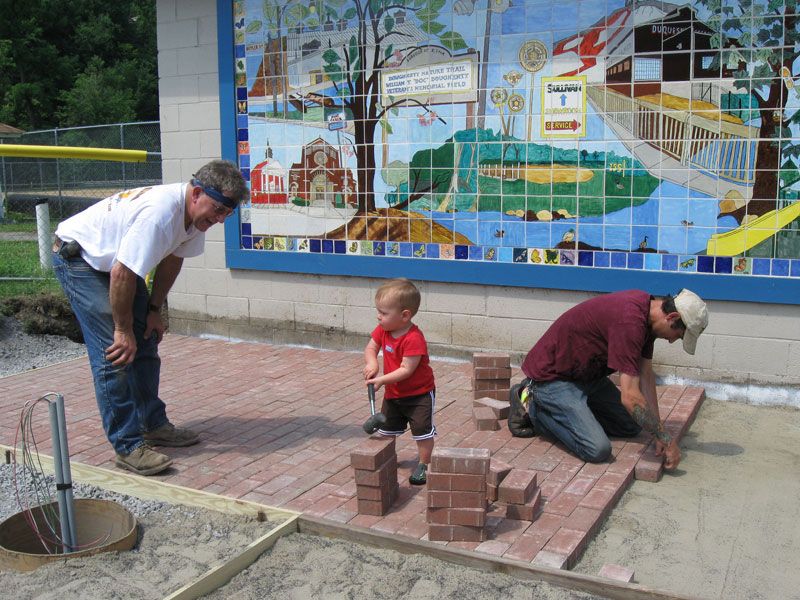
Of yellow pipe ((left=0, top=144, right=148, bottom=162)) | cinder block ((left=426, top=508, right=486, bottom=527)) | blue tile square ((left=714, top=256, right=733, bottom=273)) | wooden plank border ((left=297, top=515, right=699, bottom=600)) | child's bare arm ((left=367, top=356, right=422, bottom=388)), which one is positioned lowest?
wooden plank border ((left=297, top=515, right=699, bottom=600))

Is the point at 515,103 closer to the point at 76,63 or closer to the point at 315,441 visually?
the point at 315,441

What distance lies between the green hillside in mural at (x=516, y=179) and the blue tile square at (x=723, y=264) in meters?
0.71

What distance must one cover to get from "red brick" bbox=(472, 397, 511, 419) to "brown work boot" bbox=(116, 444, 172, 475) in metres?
2.14

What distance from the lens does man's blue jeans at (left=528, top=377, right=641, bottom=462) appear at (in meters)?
4.89

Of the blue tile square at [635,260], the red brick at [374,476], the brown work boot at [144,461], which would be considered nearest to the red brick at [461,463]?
the red brick at [374,476]

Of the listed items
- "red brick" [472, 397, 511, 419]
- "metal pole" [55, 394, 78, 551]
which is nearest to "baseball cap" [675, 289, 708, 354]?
"red brick" [472, 397, 511, 419]

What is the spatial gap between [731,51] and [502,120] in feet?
5.88

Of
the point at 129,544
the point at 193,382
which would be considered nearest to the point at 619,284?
the point at 193,382

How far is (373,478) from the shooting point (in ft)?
13.3

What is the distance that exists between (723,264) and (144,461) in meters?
4.30

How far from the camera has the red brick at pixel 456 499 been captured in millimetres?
3754

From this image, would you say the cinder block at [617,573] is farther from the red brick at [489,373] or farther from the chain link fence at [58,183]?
the chain link fence at [58,183]

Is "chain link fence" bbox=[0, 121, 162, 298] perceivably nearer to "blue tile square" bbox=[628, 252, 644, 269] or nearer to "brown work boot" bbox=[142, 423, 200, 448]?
"brown work boot" bbox=[142, 423, 200, 448]

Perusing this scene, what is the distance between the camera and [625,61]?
20.4 ft
